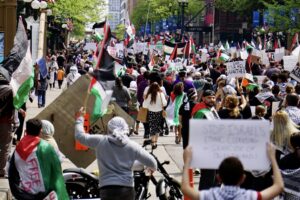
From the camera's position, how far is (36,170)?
900 centimetres

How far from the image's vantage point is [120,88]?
815 inches

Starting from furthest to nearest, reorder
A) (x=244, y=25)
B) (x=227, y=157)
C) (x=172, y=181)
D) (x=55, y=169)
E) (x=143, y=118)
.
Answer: (x=244, y=25)
(x=143, y=118)
(x=172, y=181)
(x=55, y=169)
(x=227, y=157)

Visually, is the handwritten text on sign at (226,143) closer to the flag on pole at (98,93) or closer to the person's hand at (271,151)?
the person's hand at (271,151)

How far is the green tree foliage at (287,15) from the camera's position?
186 ft

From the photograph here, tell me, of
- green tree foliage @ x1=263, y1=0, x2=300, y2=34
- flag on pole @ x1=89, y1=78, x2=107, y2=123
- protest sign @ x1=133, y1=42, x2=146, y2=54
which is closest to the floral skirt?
flag on pole @ x1=89, y1=78, x2=107, y2=123

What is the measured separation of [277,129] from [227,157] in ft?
12.3

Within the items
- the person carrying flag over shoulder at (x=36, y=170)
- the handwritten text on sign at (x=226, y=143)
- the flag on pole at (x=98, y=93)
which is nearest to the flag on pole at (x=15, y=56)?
the flag on pole at (x=98, y=93)

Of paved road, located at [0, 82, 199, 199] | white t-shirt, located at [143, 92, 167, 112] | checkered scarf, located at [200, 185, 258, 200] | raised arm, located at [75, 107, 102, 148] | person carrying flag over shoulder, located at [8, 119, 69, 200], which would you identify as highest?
checkered scarf, located at [200, 185, 258, 200]

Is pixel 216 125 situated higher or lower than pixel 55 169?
higher

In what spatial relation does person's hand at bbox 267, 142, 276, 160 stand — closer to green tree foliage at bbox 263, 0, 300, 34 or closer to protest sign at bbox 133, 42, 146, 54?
protest sign at bbox 133, 42, 146, 54

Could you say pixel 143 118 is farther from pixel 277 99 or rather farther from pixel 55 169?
pixel 55 169

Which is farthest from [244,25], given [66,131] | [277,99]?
[66,131]

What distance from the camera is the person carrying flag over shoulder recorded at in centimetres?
899

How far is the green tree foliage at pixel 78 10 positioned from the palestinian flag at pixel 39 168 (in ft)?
141
